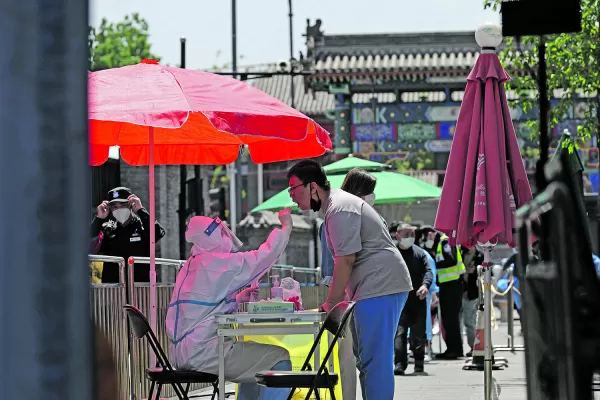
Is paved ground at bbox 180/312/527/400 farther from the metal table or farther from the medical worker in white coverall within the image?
the medical worker in white coverall

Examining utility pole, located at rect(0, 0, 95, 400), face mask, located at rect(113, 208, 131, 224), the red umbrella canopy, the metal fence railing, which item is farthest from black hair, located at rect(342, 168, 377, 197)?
utility pole, located at rect(0, 0, 95, 400)

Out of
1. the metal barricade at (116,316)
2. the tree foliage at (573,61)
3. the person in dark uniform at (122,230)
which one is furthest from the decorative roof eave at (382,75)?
the metal barricade at (116,316)

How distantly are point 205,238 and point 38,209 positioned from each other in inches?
228

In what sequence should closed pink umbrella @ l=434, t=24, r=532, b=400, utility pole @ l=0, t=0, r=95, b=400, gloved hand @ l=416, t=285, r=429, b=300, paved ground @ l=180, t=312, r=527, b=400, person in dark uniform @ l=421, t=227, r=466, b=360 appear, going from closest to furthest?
utility pole @ l=0, t=0, r=95, b=400 < closed pink umbrella @ l=434, t=24, r=532, b=400 < paved ground @ l=180, t=312, r=527, b=400 < gloved hand @ l=416, t=285, r=429, b=300 < person in dark uniform @ l=421, t=227, r=466, b=360

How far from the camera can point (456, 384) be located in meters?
12.6

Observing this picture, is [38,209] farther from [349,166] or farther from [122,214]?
[349,166]

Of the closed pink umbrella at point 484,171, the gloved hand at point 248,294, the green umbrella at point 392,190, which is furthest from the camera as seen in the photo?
the green umbrella at point 392,190

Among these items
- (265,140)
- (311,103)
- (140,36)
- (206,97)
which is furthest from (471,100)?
(140,36)

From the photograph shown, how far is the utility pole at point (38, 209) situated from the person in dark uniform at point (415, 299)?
41.8 feet

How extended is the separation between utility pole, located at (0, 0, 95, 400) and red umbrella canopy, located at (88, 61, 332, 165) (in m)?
5.20

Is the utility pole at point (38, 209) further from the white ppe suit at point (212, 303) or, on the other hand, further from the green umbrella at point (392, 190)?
the green umbrella at point (392, 190)

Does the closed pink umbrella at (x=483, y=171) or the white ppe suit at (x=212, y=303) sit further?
the closed pink umbrella at (x=483, y=171)

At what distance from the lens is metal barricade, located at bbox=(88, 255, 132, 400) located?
9.49 metres

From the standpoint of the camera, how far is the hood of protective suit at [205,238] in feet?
25.2
